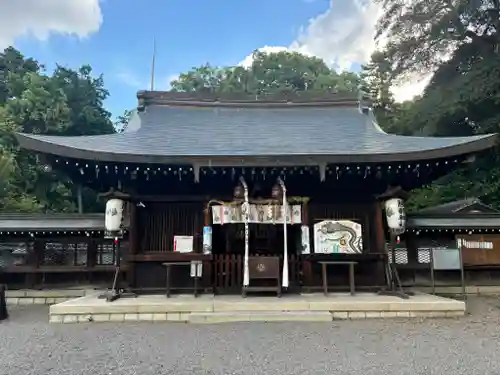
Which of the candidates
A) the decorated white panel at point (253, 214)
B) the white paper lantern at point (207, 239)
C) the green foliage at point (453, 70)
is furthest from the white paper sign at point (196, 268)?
the green foliage at point (453, 70)

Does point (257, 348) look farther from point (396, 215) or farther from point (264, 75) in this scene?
point (264, 75)

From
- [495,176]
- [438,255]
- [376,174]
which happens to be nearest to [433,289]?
[438,255]

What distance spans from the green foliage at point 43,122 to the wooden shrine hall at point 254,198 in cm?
957

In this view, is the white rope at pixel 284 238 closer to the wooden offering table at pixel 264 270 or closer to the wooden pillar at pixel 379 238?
the wooden offering table at pixel 264 270

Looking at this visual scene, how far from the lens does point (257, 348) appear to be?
15.0 ft

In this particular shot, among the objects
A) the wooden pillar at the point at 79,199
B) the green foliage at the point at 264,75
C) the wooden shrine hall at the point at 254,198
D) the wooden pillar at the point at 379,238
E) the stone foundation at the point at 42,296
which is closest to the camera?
the wooden shrine hall at the point at 254,198

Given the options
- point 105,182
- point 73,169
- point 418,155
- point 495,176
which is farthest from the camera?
point 495,176

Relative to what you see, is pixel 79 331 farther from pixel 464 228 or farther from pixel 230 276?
pixel 464 228

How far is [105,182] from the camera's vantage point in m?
7.91

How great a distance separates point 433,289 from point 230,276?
4294mm

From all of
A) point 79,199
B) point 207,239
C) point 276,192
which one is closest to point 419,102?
point 276,192

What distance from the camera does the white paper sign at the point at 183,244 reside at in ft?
25.0

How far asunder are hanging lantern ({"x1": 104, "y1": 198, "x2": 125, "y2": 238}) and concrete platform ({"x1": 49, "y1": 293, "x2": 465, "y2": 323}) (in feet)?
4.55

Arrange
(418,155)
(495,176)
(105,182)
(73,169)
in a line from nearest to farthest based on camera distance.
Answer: (418,155) < (73,169) < (105,182) < (495,176)
